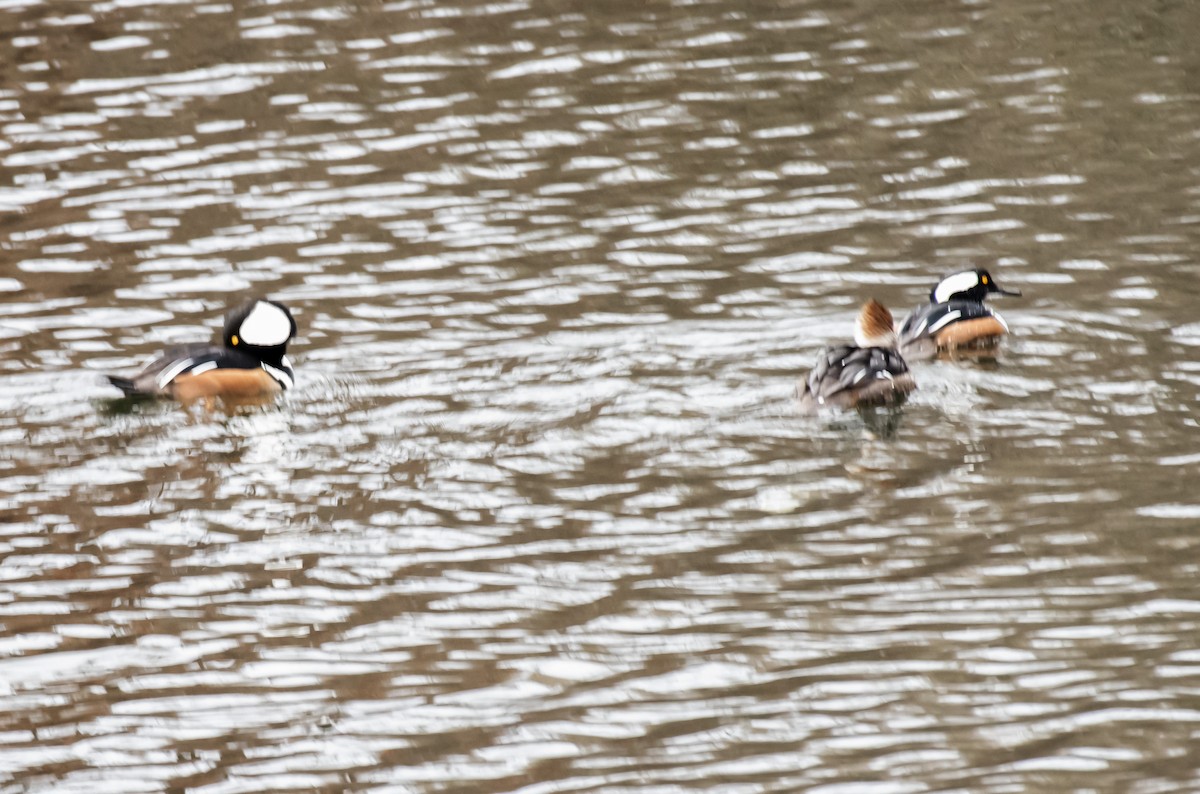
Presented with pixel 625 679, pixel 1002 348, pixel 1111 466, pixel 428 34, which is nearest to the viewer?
pixel 625 679

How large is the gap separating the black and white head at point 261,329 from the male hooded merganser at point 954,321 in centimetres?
426

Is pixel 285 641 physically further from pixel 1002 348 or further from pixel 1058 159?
pixel 1058 159

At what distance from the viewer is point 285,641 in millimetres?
9359

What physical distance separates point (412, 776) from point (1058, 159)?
33.4 feet

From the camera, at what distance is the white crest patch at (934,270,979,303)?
13438 mm

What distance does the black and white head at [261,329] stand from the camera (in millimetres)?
13031

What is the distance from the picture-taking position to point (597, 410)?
12.1 m

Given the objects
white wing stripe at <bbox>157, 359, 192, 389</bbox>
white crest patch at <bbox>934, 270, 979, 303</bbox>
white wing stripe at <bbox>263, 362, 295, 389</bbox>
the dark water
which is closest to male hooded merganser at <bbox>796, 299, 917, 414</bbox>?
the dark water

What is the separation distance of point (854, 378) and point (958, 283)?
1883 mm

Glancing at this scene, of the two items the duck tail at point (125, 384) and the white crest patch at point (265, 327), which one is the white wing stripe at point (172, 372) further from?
the white crest patch at point (265, 327)

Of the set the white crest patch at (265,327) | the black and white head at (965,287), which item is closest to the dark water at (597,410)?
the black and white head at (965,287)

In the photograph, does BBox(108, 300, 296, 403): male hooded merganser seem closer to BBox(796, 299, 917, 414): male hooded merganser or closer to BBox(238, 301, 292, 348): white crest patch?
BBox(238, 301, 292, 348): white crest patch

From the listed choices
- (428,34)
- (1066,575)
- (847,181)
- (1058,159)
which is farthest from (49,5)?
(1066,575)

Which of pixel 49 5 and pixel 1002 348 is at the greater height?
pixel 49 5
